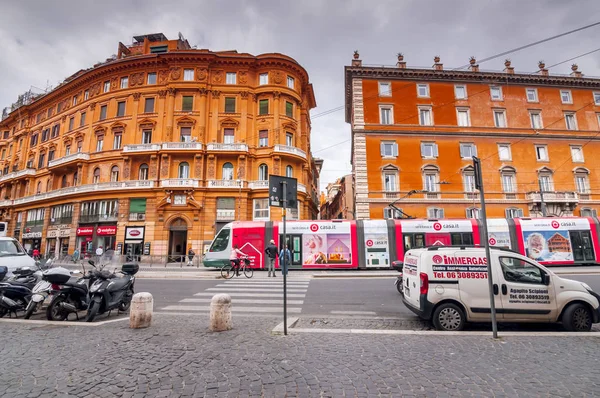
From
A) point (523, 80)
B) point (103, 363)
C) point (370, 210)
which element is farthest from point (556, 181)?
point (103, 363)

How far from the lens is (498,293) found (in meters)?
5.82

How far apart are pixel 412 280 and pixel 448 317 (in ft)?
3.11

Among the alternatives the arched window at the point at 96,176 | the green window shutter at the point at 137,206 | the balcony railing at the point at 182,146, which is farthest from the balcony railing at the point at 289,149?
the arched window at the point at 96,176

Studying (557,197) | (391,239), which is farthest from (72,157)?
(557,197)

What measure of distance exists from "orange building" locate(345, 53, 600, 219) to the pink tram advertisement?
9.12m

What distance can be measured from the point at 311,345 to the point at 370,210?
25.3 metres

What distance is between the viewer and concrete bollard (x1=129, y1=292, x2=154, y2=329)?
573 centimetres

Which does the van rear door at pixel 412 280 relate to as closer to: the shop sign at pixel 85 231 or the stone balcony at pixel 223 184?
the stone balcony at pixel 223 184

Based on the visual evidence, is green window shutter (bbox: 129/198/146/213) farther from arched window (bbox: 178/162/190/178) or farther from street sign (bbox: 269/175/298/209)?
street sign (bbox: 269/175/298/209)

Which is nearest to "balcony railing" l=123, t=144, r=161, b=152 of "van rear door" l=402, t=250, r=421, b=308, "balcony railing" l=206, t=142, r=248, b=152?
"balcony railing" l=206, t=142, r=248, b=152

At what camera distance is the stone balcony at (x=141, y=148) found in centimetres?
3008

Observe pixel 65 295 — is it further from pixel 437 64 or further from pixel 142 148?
pixel 437 64

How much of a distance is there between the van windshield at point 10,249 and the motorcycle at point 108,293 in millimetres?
5432

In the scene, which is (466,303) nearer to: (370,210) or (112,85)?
(370,210)
